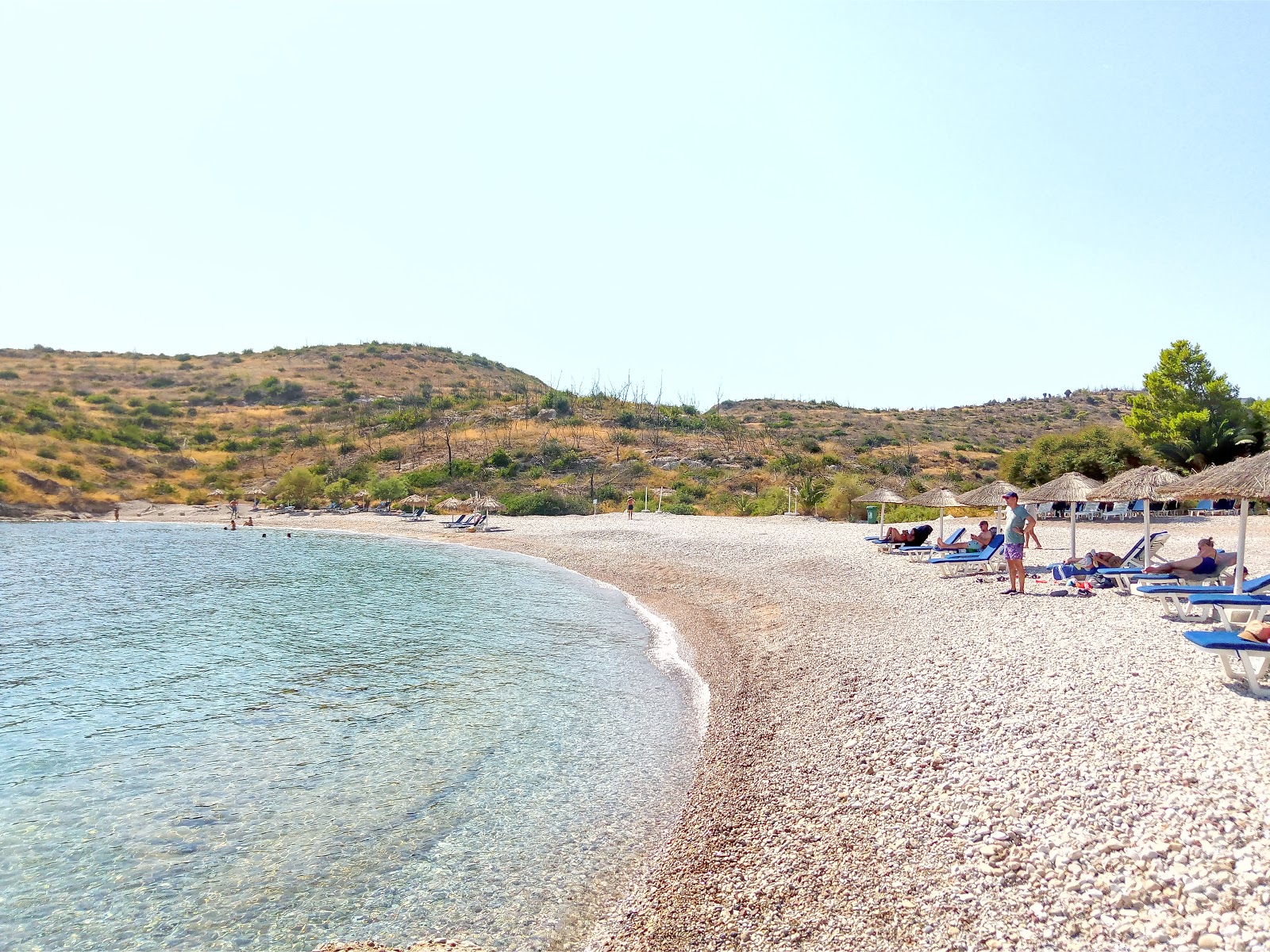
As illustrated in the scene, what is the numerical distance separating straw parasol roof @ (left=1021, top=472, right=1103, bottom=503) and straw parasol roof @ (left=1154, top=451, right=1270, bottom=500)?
12.9 ft

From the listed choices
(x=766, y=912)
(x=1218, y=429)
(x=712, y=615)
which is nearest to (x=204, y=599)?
(x=712, y=615)

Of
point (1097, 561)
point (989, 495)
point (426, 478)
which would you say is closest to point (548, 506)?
point (426, 478)

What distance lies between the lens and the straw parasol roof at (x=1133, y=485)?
13633 mm

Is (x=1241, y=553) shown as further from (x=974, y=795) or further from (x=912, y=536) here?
(x=912, y=536)

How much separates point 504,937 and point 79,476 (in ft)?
170

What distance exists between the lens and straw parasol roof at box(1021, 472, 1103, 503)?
47.4 feet

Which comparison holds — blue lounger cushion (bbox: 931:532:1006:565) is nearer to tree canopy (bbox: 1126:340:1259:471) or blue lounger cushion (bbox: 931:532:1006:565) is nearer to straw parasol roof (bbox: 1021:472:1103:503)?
straw parasol roof (bbox: 1021:472:1103:503)

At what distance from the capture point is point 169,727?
8641 mm

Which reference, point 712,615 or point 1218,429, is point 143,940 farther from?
point 1218,429

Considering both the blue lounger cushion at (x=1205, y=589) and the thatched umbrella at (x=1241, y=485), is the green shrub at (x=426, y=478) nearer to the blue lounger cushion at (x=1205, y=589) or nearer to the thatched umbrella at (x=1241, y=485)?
the blue lounger cushion at (x=1205, y=589)

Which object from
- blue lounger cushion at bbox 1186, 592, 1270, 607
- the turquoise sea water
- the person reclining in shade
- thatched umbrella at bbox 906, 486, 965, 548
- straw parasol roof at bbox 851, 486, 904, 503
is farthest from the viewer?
straw parasol roof at bbox 851, 486, 904, 503

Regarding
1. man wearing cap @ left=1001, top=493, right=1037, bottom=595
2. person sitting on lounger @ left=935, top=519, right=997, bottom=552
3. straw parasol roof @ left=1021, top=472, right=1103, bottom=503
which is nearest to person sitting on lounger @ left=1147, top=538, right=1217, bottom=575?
man wearing cap @ left=1001, top=493, right=1037, bottom=595

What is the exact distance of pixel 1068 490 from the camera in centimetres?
1476

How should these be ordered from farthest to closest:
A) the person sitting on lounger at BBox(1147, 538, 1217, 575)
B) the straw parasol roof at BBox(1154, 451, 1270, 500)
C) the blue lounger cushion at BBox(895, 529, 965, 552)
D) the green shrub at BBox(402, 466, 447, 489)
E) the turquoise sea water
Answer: the green shrub at BBox(402, 466, 447, 489) < the blue lounger cushion at BBox(895, 529, 965, 552) < the person sitting on lounger at BBox(1147, 538, 1217, 575) < the straw parasol roof at BBox(1154, 451, 1270, 500) < the turquoise sea water
